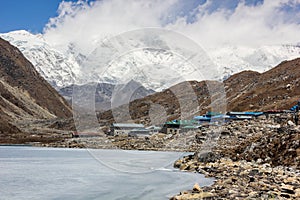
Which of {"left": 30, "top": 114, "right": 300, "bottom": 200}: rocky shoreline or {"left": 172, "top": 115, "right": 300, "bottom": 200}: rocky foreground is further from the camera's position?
{"left": 30, "top": 114, "right": 300, "bottom": 200}: rocky shoreline

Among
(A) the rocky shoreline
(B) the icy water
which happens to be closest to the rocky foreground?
(A) the rocky shoreline

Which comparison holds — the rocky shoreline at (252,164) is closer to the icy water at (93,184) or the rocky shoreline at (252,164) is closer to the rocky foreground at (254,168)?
the rocky foreground at (254,168)

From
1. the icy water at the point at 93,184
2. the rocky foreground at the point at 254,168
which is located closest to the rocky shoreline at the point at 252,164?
the rocky foreground at the point at 254,168

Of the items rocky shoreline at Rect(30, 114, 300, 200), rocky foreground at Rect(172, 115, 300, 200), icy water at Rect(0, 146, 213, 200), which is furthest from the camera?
icy water at Rect(0, 146, 213, 200)

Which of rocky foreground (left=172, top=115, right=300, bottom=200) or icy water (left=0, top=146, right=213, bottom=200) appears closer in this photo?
rocky foreground (left=172, top=115, right=300, bottom=200)

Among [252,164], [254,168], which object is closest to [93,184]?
[254,168]

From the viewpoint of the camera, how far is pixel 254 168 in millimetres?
39281

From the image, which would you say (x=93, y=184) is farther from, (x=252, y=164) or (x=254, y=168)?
(x=252, y=164)

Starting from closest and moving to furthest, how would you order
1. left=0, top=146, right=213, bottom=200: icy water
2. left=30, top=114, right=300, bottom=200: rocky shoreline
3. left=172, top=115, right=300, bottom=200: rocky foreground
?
1. left=172, top=115, right=300, bottom=200: rocky foreground
2. left=30, top=114, right=300, bottom=200: rocky shoreline
3. left=0, top=146, right=213, bottom=200: icy water

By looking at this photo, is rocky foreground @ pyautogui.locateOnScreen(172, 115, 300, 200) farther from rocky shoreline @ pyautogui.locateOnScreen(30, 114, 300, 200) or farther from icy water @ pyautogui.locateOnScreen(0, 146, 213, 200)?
icy water @ pyautogui.locateOnScreen(0, 146, 213, 200)

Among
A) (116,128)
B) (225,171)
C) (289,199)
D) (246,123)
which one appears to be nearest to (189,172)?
(225,171)

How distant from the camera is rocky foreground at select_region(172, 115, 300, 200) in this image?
26484 mm

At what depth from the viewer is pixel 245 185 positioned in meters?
30.3

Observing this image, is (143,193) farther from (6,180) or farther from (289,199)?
(6,180)
